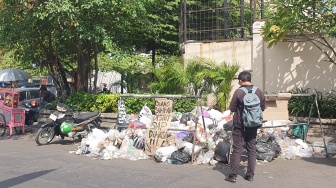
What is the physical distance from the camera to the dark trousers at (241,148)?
6484mm

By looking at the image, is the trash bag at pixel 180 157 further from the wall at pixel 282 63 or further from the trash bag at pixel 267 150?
the wall at pixel 282 63

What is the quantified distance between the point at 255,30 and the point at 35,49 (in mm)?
7993

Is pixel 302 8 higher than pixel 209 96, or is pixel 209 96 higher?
pixel 302 8

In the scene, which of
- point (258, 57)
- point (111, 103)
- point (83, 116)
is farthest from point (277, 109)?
point (111, 103)

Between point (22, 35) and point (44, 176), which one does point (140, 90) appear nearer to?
point (22, 35)

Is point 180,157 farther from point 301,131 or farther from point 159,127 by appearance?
point 301,131

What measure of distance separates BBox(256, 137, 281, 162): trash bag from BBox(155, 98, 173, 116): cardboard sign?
76.9 inches

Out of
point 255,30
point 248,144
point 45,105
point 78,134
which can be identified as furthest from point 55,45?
point 248,144

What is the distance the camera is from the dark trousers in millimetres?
6484

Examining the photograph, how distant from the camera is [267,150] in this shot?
8.00m

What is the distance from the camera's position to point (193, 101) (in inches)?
487

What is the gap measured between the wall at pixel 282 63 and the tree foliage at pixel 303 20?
478 millimetres

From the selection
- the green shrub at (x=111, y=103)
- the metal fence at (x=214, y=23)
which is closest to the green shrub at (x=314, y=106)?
the green shrub at (x=111, y=103)

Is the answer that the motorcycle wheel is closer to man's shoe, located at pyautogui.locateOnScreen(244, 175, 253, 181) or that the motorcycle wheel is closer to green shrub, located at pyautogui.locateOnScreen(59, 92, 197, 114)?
green shrub, located at pyautogui.locateOnScreen(59, 92, 197, 114)
